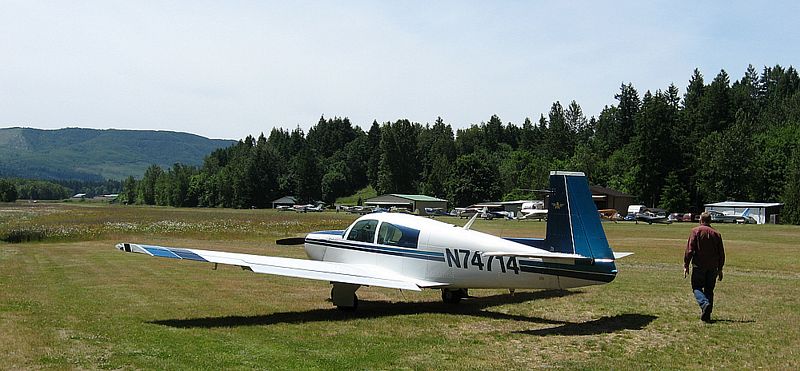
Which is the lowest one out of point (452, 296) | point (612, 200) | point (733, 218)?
point (452, 296)

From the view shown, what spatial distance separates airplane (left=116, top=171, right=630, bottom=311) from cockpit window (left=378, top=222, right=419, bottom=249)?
19 mm

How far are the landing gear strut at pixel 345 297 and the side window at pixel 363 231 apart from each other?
1097 mm

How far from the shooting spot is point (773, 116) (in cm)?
12031

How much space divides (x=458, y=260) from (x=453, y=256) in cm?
12

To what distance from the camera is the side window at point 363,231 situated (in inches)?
521

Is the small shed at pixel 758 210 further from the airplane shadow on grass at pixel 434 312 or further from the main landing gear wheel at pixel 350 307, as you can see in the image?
the main landing gear wheel at pixel 350 307

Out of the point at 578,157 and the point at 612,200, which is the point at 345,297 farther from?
the point at 578,157

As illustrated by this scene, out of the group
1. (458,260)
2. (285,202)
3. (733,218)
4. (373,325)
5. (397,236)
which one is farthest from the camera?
(285,202)

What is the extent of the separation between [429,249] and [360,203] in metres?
132

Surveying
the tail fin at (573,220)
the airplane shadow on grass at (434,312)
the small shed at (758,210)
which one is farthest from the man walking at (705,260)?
the small shed at (758,210)

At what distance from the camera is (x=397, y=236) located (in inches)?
504

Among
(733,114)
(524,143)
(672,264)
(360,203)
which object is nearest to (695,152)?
(733,114)

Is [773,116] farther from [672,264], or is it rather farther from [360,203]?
[672,264]

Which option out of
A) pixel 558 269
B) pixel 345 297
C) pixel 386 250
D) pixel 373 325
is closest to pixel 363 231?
pixel 386 250
